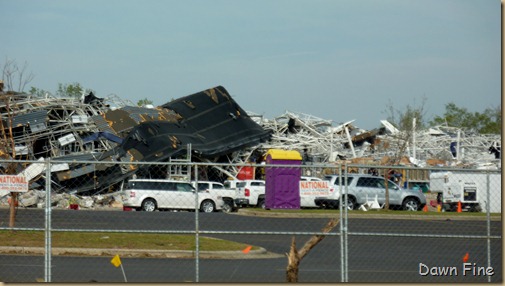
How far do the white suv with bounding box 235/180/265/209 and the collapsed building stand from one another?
183 inches

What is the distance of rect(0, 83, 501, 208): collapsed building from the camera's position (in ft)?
137

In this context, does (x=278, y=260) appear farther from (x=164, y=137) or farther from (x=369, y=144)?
(x=369, y=144)

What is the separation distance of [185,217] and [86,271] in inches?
396

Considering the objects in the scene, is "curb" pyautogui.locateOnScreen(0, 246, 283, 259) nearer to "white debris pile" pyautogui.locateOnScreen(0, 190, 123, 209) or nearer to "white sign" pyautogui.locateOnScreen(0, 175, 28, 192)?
"white sign" pyautogui.locateOnScreen(0, 175, 28, 192)

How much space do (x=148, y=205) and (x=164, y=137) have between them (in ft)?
48.5

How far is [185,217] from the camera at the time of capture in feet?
78.0

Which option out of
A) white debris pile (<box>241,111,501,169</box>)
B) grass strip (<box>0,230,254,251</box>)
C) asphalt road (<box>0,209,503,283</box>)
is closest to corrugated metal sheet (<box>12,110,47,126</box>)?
white debris pile (<box>241,111,501,169</box>)

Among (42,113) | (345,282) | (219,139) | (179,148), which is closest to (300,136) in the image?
(219,139)

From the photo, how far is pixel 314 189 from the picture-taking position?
38.2 ft

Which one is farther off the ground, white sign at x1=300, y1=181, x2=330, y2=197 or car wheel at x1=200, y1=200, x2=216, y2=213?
white sign at x1=300, y1=181, x2=330, y2=197

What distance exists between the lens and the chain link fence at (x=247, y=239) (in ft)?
38.2

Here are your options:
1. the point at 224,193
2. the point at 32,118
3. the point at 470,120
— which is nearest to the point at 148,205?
the point at 224,193

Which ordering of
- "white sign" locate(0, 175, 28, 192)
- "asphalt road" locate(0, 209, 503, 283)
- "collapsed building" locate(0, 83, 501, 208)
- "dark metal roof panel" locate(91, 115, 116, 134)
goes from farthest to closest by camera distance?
1. "dark metal roof panel" locate(91, 115, 116, 134)
2. "collapsed building" locate(0, 83, 501, 208)
3. "asphalt road" locate(0, 209, 503, 283)
4. "white sign" locate(0, 175, 28, 192)

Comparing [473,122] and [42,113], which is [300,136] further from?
[473,122]
